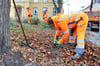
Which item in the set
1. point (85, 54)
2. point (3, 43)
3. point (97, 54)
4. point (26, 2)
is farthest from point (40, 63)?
point (26, 2)

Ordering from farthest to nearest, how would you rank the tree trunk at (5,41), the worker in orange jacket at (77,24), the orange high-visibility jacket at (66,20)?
1. the orange high-visibility jacket at (66,20)
2. the worker in orange jacket at (77,24)
3. the tree trunk at (5,41)

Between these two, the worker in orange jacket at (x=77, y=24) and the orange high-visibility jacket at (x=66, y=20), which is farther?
the orange high-visibility jacket at (x=66, y=20)

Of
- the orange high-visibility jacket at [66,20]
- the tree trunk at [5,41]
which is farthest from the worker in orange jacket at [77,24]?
the tree trunk at [5,41]

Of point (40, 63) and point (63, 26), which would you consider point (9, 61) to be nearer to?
point (40, 63)

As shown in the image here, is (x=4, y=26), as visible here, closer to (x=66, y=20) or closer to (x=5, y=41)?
(x=5, y=41)

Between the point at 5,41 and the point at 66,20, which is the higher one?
the point at 66,20

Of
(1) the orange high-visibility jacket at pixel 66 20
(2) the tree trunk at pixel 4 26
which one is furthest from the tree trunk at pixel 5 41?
(1) the orange high-visibility jacket at pixel 66 20

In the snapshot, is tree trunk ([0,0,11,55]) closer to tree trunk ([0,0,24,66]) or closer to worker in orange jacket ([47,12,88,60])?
tree trunk ([0,0,24,66])

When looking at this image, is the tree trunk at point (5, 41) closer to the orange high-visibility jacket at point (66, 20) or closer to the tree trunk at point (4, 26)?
the tree trunk at point (4, 26)

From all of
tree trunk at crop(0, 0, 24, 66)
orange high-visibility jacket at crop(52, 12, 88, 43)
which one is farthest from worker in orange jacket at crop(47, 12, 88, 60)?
tree trunk at crop(0, 0, 24, 66)

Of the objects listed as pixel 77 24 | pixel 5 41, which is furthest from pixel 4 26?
pixel 77 24

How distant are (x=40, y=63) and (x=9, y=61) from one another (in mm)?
794

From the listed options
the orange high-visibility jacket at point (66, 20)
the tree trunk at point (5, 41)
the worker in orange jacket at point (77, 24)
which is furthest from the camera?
the orange high-visibility jacket at point (66, 20)

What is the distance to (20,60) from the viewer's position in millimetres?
2648
